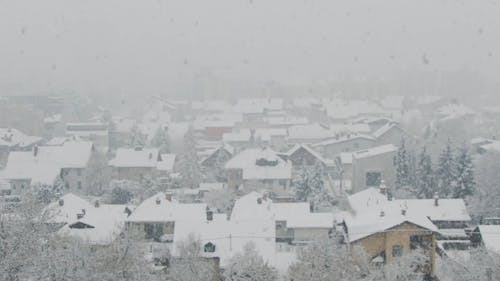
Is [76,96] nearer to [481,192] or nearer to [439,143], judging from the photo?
[439,143]

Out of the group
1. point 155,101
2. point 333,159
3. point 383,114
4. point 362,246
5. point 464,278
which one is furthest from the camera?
point 155,101

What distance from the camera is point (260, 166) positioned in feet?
161

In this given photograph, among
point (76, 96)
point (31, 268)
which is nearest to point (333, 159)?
point (31, 268)

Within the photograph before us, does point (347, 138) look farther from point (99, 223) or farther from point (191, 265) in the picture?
point (191, 265)

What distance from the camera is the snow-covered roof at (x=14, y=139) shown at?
6225cm

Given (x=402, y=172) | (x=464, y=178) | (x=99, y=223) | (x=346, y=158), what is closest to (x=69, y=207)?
(x=99, y=223)

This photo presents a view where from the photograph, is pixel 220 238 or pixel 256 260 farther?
pixel 220 238

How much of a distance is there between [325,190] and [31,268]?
2838 centimetres

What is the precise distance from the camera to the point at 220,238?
3022cm

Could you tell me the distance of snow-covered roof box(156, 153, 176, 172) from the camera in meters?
53.2

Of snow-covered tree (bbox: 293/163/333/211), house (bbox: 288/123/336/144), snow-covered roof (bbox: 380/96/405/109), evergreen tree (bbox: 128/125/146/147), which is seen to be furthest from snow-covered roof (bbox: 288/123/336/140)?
snow-covered roof (bbox: 380/96/405/109)

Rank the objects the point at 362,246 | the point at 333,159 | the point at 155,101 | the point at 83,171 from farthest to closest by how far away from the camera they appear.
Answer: the point at 155,101 → the point at 333,159 → the point at 83,171 → the point at 362,246

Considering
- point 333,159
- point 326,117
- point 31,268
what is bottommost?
point 31,268

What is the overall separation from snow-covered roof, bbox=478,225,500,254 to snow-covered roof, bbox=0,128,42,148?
147ft
